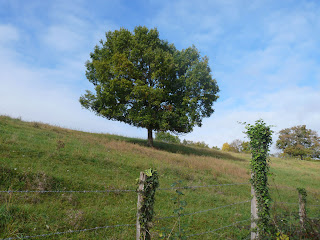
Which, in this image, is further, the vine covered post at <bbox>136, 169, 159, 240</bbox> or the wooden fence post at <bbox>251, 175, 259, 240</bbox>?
the wooden fence post at <bbox>251, 175, 259, 240</bbox>

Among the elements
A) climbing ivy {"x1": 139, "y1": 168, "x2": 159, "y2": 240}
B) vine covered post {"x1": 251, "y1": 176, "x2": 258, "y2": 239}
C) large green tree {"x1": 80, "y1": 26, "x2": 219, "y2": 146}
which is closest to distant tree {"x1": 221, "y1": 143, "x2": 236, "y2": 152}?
large green tree {"x1": 80, "y1": 26, "x2": 219, "y2": 146}

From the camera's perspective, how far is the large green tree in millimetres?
23828

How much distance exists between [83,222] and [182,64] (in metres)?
22.4

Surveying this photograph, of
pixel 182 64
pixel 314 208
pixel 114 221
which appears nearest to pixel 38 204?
pixel 114 221

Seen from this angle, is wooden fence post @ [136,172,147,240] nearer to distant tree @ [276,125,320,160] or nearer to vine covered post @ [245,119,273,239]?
vine covered post @ [245,119,273,239]

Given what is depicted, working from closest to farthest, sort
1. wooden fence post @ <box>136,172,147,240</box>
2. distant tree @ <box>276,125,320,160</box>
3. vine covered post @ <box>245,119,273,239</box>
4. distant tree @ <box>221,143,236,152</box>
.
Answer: wooden fence post @ <box>136,172,147,240</box>
vine covered post @ <box>245,119,273,239</box>
distant tree @ <box>276,125,320,160</box>
distant tree @ <box>221,143,236,152</box>

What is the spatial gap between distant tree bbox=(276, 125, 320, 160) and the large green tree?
40988 mm

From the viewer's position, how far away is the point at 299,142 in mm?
59219

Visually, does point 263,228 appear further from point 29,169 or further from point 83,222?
point 29,169

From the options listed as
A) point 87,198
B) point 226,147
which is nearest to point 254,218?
point 87,198

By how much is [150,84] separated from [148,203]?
23.3m

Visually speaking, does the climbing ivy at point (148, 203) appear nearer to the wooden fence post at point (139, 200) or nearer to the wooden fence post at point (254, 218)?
the wooden fence post at point (139, 200)

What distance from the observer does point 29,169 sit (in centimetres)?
930

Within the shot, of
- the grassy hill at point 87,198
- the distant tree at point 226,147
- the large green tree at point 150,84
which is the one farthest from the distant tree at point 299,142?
the grassy hill at point 87,198
